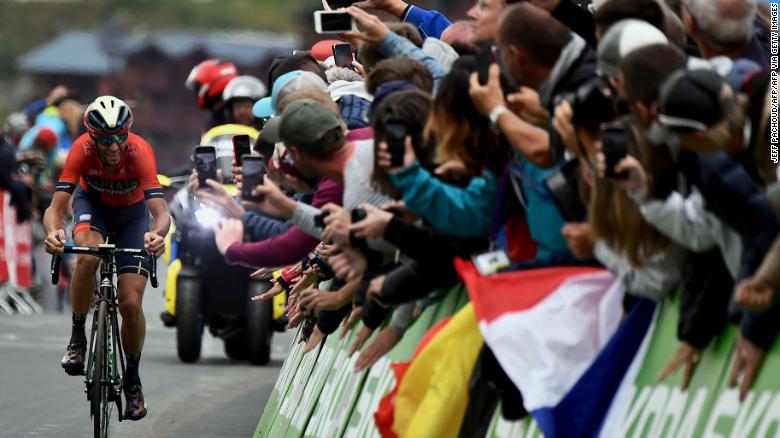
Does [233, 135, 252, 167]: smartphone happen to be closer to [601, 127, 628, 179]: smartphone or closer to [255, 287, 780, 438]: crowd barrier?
[255, 287, 780, 438]: crowd barrier

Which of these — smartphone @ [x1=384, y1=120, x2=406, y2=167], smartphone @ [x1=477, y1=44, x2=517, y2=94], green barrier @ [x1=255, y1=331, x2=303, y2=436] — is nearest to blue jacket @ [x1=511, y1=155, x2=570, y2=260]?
smartphone @ [x1=477, y1=44, x2=517, y2=94]

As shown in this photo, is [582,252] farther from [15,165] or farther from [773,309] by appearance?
[15,165]

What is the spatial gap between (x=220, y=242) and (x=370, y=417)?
3.33 feet

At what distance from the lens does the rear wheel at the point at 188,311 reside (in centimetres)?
1914

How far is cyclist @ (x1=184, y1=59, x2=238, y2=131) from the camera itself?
2028cm

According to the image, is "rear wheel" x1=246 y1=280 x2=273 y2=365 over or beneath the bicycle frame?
beneath

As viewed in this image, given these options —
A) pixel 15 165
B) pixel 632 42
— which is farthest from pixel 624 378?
pixel 15 165

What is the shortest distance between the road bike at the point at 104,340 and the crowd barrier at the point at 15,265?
1455 centimetres

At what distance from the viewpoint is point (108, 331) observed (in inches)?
520

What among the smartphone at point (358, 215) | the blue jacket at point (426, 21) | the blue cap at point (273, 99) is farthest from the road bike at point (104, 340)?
the smartphone at point (358, 215)

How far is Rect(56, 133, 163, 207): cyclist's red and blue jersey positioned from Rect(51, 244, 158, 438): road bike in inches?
31.2

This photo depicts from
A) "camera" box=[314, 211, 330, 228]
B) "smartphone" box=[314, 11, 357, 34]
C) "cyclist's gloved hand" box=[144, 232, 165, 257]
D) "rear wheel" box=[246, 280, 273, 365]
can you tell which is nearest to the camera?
"camera" box=[314, 211, 330, 228]

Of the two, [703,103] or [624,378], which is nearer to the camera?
[703,103]

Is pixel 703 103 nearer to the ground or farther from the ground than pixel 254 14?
farther from the ground
